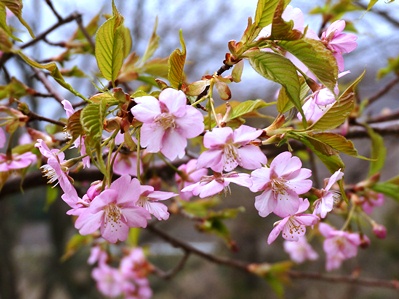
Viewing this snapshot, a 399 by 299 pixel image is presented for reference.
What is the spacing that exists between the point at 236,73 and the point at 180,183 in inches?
12.2

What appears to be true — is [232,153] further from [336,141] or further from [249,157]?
[336,141]

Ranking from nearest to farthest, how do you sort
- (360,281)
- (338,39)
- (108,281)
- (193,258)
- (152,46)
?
(338,39) → (152,46) → (360,281) → (108,281) → (193,258)

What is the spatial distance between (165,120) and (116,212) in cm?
13

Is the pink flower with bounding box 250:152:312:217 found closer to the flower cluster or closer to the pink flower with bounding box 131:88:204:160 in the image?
the pink flower with bounding box 131:88:204:160

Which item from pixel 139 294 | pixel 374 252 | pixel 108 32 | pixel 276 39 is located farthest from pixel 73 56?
pixel 374 252

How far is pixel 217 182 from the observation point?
0.54 metres

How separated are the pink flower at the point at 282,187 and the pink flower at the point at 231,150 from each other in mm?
28

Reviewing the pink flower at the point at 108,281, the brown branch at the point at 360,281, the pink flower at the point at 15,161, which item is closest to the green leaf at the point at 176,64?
the pink flower at the point at 15,161

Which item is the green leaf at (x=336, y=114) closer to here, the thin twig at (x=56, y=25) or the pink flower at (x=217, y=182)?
the pink flower at (x=217, y=182)

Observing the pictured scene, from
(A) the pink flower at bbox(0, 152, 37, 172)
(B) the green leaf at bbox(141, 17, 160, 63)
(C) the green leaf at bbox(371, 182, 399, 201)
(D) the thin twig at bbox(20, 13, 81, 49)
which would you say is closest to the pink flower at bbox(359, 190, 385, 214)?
(C) the green leaf at bbox(371, 182, 399, 201)

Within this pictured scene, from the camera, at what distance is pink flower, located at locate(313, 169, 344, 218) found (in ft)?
1.77

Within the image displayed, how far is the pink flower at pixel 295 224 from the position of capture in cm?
59

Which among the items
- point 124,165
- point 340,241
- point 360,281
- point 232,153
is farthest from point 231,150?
point 360,281

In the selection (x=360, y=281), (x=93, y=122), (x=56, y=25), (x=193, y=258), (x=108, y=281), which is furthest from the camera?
(x=193, y=258)
